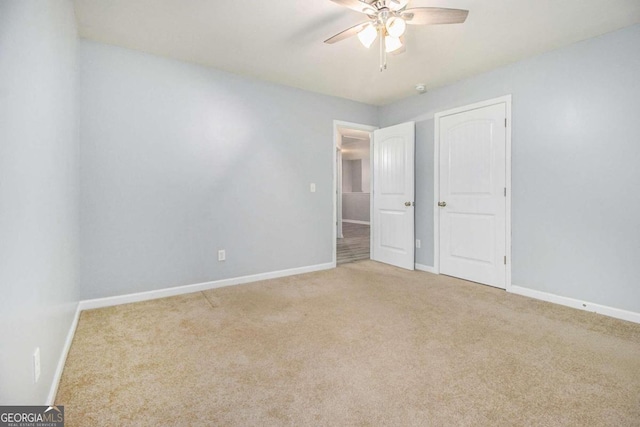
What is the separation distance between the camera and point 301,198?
4.12 m

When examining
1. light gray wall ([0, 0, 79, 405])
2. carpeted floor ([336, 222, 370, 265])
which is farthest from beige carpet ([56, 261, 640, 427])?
carpeted floor ([336, 222, 370, 265])

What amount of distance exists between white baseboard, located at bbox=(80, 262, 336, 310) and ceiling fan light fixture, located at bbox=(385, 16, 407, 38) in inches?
113

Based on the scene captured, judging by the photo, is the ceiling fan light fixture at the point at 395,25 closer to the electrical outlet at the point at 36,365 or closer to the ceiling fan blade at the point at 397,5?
the ceiling fan blade at the point at 397,5

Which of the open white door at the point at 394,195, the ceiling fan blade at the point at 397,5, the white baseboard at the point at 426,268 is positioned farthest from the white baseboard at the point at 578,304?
the ceiling fan blade at the point at 397,5

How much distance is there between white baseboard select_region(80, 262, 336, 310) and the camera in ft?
9.30

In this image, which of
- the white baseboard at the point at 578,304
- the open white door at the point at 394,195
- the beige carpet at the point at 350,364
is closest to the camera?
the beige carpet at the point at 350,364

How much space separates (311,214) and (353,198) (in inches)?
273

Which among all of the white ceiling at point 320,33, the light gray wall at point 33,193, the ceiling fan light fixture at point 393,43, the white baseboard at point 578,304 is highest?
the white ceiling at point 320,33

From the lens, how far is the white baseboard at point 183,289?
2836 millimetres

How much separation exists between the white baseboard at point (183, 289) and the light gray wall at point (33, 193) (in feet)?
2.30

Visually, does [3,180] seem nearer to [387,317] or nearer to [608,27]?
[387,317]

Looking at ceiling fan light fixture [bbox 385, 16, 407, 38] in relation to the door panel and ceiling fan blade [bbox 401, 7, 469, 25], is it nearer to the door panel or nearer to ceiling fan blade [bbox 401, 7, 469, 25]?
ceiling fan blade [bbox 401, 7, 469, 25]

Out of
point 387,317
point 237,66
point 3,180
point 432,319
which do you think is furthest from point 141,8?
point 432,319

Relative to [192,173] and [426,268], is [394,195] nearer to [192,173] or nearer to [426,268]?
[426,268]
